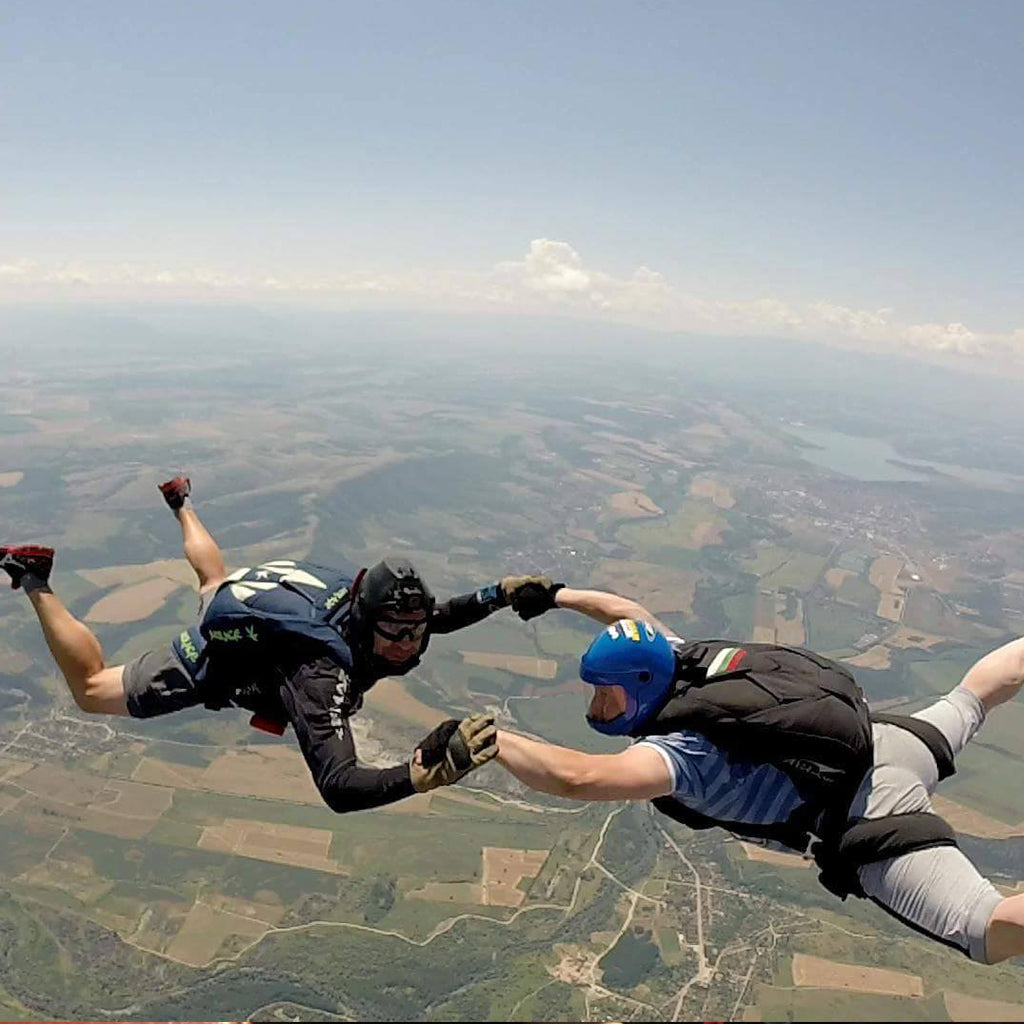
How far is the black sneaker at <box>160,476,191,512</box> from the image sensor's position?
5.93 m

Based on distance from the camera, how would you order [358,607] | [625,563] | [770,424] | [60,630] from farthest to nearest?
[770,424] → [625,563] → [60,630] → [358,607]

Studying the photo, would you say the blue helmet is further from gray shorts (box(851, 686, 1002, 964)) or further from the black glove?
the black glove

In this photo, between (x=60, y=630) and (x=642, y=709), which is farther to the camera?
(x=60, y=630)

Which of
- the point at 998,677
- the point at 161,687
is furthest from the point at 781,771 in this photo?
the point at 161,687

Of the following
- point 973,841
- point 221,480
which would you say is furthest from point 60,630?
point 221,480

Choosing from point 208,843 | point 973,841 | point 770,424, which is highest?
point 770,424

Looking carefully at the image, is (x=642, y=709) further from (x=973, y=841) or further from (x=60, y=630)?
(x=973, y=841)

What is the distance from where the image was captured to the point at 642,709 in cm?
346

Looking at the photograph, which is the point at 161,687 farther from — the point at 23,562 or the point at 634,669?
the point at 634,669

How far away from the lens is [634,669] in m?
Answer: 3.42

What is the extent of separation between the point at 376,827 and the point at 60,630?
32.2m

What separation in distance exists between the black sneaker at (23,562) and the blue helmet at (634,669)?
12.1 ft

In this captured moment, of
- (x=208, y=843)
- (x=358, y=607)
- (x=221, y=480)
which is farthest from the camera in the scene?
(x=221, y=480)

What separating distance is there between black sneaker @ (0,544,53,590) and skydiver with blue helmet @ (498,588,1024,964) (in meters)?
3.61
